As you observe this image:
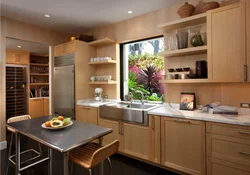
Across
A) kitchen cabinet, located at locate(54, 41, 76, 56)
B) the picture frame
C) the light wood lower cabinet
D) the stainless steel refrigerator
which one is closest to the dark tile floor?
the light wood lower cabinet

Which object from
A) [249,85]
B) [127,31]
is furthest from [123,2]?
[249,85]

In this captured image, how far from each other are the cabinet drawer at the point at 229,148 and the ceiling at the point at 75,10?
2.13m

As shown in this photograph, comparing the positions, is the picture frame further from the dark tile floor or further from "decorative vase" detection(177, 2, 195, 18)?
"decorative vase" detection(177, 2, 195, 18)

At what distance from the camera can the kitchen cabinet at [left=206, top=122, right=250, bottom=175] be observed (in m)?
1.55

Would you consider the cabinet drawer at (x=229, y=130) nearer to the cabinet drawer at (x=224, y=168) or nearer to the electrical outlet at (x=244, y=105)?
the cabinet drawer at (x=224, y=168)

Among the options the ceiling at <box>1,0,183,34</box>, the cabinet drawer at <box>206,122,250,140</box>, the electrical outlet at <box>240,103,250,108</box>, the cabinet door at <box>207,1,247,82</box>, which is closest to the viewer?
the cabinet drawer at <box>206,122,250,140</box>

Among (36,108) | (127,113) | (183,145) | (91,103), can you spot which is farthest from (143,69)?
(36,108)

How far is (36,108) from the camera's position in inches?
204

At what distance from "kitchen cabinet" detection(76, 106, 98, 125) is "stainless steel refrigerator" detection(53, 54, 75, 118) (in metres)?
0.20

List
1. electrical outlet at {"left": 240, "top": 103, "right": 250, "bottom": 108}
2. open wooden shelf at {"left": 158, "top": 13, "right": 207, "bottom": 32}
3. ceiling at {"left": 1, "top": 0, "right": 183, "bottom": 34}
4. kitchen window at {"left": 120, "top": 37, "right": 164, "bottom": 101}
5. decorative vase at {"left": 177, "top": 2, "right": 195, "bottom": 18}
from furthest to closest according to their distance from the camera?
kitchen window at {"left": 120, "top": 37, "right": 164, "bottom": 101}, ceiling at {"left": 1, "top": 0, "right": 183, "bottom": 34}, decorative vase at {"left": 177, "top": 2, "right": 195, "bottom": 18}, open wooden shelf at {"left": 158, "top": 13, "right": 207, "bottom": 32}, electrical outlet at {"left": 240, "top": 103, "right": 250, "bottom": 108}

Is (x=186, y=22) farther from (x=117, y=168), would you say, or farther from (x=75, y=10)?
(x=117, y=168)

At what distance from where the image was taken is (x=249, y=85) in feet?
6.33

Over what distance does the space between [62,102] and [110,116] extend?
151 centimetres

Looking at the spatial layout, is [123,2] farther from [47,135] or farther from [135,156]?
[135,156]
